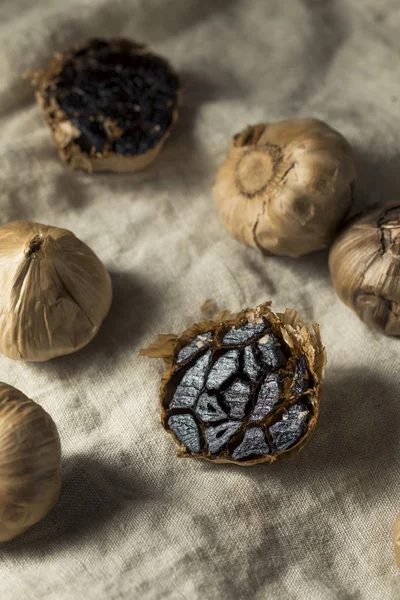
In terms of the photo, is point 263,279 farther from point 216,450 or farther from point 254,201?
point 216,450

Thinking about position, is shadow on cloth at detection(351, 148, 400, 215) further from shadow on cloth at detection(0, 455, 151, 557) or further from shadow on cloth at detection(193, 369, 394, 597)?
shadow on cloth at detection(0, 455, 151, 557)

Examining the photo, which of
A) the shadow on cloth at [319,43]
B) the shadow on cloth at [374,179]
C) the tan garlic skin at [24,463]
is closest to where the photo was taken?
the tan garlic skin at [24,463]

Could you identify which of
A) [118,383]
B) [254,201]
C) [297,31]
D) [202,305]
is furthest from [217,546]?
[297,31]

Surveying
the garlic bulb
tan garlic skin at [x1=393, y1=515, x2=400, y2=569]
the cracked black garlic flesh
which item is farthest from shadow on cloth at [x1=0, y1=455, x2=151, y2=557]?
the garlic bulb

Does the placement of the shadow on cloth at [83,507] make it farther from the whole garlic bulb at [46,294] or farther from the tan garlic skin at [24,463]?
the whole garlic bulb at [46,294]

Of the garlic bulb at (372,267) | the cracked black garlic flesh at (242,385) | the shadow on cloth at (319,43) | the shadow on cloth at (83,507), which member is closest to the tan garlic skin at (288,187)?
the garlic bulb at (372,267)
